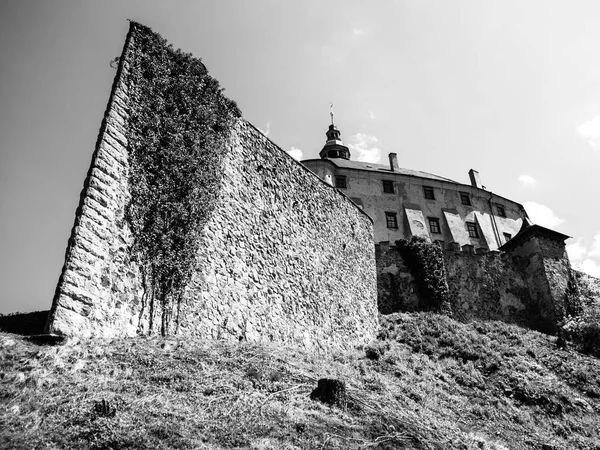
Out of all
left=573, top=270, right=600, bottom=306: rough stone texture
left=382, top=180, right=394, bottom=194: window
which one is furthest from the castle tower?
left=573, top=270, right=600, bottom=306: rough stone texture

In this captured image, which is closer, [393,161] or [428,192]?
[428,192]

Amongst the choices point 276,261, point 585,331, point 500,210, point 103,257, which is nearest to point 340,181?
point 500,210

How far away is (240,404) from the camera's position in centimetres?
631

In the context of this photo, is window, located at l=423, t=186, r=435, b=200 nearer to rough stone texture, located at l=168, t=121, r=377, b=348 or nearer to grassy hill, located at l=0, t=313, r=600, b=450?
rough stone texture, located at l=168, t=121, r=377, b=348

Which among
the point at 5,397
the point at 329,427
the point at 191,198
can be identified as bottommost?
the point at 329,427

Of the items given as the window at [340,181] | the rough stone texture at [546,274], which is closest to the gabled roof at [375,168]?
the window at [340,181]

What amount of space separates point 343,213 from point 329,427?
12.2 m

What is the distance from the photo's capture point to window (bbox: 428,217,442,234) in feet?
129

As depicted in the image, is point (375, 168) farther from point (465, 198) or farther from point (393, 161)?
point (465, 198)

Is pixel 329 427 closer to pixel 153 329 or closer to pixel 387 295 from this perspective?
pixel 153 329

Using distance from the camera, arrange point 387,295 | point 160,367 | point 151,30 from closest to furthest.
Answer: point 160,367
point 151,30
point 387,295

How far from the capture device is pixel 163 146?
9.33 meters

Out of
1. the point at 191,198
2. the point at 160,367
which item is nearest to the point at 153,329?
the point at 160,367

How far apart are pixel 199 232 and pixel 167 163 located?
1.57 meters
